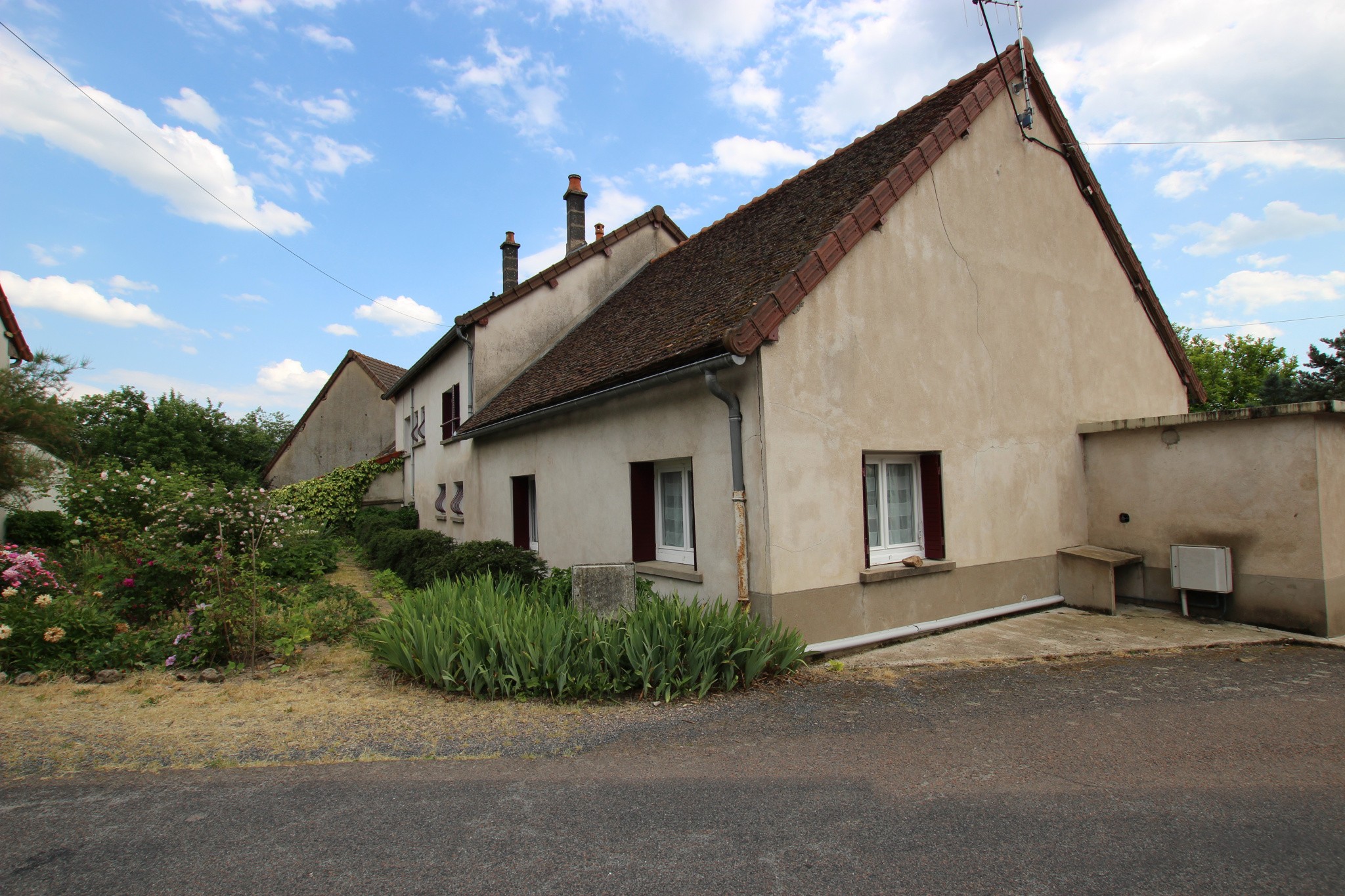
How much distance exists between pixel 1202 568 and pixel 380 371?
25.7m

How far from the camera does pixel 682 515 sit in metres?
8.42

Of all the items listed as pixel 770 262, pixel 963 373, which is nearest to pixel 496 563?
pixel 770 262

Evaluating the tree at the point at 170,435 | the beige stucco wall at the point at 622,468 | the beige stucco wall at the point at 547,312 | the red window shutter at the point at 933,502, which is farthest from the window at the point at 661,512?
the tree at the point at 170,435

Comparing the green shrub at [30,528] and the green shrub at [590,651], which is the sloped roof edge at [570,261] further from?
the green shrub at [30,528]

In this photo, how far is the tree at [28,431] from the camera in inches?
411

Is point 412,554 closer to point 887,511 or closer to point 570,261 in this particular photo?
point 570,261

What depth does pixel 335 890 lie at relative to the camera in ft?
9.70

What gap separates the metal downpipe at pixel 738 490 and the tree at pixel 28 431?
1041cm

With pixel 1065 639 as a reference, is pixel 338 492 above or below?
above

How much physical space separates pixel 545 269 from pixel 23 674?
1069 cm

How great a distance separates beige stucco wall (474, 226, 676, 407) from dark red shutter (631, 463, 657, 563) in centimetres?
661

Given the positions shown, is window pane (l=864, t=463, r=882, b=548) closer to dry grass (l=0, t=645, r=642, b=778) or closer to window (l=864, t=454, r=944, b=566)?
window (l=864, t=454, r=944, b=566)

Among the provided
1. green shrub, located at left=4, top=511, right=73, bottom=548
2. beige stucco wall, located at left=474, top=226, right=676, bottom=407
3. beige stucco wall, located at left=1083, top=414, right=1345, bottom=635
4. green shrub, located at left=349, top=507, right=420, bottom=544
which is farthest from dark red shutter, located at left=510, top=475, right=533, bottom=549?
green shrub, located at left=4, top=511, right=73, bottom=548

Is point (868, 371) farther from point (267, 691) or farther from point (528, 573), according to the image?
point (267, 691)
